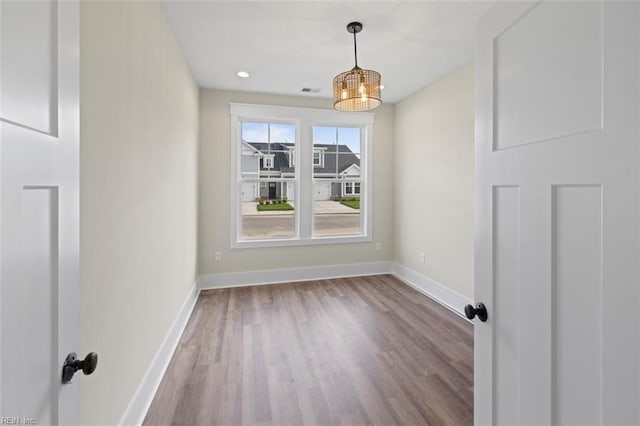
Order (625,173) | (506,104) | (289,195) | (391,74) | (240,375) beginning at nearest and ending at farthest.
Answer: (625,173)
(506,104)
(240,375)
(391,74)
(289,195)

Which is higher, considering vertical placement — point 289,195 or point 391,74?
point 391,74

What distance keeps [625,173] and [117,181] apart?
186 centimetres

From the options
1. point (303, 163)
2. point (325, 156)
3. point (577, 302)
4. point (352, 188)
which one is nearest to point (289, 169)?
point (303, 163)

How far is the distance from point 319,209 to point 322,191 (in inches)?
11.6

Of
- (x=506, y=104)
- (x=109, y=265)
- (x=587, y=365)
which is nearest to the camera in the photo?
(x=587, y=365)

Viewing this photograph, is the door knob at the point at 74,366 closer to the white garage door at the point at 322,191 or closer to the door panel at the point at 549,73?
the door panel at the point at 549,73

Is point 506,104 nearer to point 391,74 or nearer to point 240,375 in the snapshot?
point 240,375

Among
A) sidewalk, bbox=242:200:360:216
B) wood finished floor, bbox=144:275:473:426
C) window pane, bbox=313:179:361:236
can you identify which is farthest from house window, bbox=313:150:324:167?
wood finished floor, bbox=144:275:473:426

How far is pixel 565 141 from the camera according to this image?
766mm

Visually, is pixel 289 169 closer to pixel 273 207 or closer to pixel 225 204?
pixel 273 207

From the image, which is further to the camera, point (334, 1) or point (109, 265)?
point (334, 1)

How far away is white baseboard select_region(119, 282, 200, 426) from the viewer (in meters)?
1.54

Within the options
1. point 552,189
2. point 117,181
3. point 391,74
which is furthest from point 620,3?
point 391,74

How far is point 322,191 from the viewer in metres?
4.38
